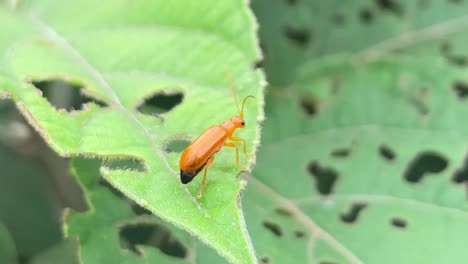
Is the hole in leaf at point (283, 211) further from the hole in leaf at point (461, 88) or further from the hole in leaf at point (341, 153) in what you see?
the hole in leaf at point (461, 88)

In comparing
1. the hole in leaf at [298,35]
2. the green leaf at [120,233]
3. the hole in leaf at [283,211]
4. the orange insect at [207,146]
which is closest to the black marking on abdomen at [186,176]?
the orange insect at [207,146]

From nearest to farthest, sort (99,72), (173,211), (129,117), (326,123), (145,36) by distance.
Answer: (173,211), (129,117), (99,72), (145,36), (326,123)

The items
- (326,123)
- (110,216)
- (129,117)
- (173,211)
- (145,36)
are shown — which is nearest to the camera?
(173,211)

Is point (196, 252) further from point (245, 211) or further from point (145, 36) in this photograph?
point (145, 36)

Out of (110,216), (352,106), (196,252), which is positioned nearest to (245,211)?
(196,252)

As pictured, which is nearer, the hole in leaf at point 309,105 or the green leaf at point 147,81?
the green leaf at point 147,81

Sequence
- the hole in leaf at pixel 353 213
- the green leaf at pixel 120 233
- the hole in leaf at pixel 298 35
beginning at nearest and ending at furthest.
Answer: the green leaf at pixel 120 233 → the hole in leaf at pixel 353 213 → the hole in leaf at pixel 298 35
